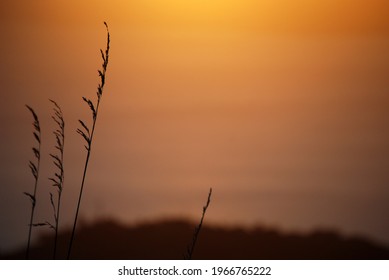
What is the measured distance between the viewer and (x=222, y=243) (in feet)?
5.01

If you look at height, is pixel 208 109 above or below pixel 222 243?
above

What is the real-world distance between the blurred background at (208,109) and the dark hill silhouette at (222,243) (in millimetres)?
31

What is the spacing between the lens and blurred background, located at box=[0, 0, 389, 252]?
148 cm

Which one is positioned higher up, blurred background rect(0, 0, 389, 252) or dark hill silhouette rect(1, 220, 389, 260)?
blurred background rect(0, 0, 389, 252)

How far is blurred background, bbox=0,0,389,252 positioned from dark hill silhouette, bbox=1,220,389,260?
0.10 ft

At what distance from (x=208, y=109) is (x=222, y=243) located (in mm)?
407

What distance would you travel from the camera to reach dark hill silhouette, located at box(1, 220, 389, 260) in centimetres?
152

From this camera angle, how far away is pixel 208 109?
4.93 feet

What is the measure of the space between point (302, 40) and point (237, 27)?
20 cm

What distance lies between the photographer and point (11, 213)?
1.50 m

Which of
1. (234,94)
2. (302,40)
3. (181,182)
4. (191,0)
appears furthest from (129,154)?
(302,40)

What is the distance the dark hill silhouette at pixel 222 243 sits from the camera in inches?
59.7

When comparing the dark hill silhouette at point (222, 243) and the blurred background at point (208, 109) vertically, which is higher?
the blurred background at point (208, 109)
